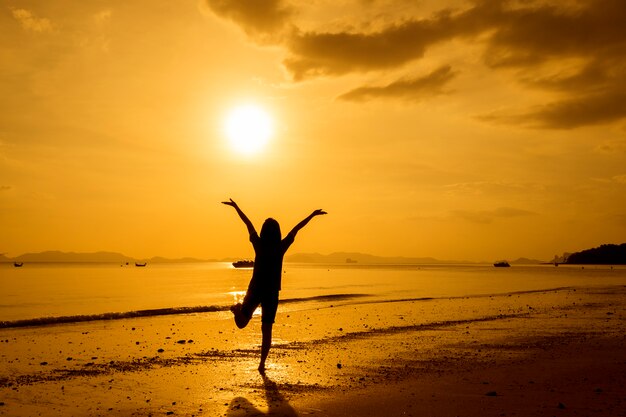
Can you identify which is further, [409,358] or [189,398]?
[409,358]

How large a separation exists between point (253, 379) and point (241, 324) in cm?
131

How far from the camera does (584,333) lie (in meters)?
17.3

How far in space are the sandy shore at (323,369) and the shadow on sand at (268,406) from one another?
3 centimetres

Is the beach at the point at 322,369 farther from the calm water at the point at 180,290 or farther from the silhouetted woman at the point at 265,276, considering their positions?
the calm water at the point at 180,290

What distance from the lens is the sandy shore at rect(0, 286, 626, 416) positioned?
8.27 m

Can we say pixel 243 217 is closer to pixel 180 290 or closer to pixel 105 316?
pixel 105 316

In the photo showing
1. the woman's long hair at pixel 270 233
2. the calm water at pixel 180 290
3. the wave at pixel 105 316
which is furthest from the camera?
the calm water at pixel 180 290

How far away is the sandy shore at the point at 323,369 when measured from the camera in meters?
8.27

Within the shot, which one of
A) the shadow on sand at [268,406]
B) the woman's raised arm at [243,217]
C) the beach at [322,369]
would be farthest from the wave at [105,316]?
the shadow on sand at [268,406]

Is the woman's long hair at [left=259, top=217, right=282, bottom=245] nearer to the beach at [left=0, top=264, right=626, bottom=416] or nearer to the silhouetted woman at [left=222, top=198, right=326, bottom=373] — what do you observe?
the silhouetted woman at [left=222, top=198, right=326, bottom=373]

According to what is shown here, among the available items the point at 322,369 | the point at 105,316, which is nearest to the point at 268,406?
the point at 322,369

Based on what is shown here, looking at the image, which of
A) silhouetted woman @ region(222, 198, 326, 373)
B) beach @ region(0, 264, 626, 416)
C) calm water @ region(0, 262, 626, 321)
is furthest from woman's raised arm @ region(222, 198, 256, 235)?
calm water @ region(0, 262, 626, 321)

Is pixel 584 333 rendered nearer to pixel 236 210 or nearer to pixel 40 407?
pixel 236 210

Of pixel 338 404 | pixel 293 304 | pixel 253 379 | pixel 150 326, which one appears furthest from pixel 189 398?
pixel 293 304
